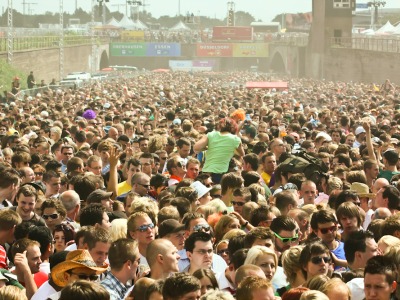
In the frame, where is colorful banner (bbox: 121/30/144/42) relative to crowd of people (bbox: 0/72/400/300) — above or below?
below

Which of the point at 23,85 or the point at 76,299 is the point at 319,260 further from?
the point at 23,85

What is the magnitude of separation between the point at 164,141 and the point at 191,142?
28.3 inches

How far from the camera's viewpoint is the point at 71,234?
10141mm

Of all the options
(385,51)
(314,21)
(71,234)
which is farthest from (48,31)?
(71,234)

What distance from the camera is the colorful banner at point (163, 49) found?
395 ft

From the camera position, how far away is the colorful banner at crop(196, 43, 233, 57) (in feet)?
396

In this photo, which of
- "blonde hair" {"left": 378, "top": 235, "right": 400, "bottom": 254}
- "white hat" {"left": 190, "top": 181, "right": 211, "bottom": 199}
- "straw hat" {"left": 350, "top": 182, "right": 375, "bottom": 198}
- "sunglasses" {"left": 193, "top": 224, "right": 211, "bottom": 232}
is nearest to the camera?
"blonde hair" {"left": 378, "top": 235, "right": 400, "bottom": 254}

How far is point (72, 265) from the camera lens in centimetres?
800

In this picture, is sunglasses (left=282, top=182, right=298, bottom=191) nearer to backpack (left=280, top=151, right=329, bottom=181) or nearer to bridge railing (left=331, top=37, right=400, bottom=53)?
backpack (left=280, top=151, right=329, bottom=181)

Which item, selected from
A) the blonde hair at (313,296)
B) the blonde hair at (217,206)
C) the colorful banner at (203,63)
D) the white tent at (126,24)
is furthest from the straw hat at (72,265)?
the white tent at (126,24)

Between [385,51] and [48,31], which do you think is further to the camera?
[48,31]

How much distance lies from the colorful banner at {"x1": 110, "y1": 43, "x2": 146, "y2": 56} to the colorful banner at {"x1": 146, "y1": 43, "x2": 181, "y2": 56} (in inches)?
29.1

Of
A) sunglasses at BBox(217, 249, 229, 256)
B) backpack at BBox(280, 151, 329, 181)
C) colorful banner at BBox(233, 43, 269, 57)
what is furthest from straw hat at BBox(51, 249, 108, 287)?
colorful banner at BBox(233, 43, 269, 57)

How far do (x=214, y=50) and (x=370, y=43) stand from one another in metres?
49.4
